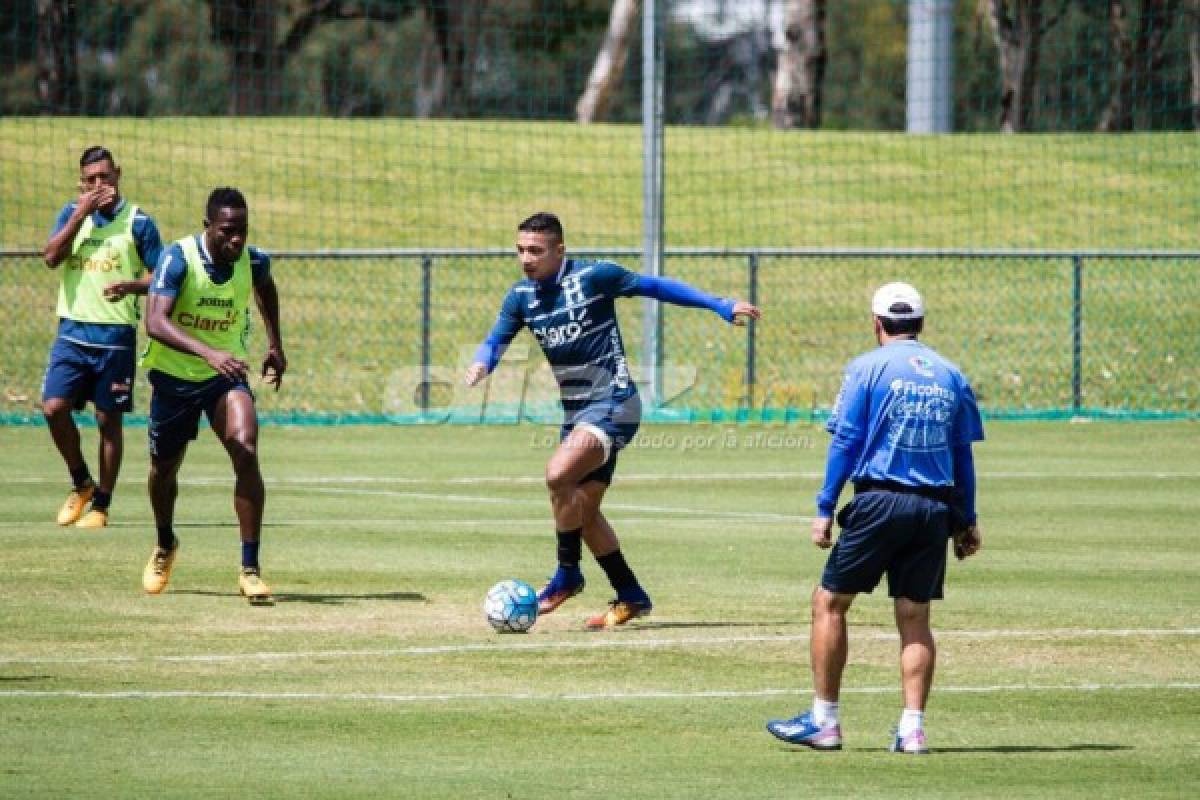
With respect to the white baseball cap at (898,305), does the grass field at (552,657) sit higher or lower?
lower

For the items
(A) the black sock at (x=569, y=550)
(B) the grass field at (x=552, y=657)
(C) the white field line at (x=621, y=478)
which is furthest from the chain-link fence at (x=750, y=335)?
(A) the black sock at (x=569, y=550)

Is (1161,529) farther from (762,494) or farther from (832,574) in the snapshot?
(832,574)

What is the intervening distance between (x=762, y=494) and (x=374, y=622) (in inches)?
290

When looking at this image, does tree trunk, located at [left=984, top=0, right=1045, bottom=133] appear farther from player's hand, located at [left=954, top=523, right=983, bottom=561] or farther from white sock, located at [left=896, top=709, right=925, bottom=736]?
white sock, located at [left=896, top=709, right=925, bottom=736]

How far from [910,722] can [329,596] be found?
16.5 feet

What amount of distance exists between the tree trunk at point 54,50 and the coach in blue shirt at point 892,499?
1230 inches

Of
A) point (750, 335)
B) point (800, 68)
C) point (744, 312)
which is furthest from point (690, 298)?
point (800, 68)

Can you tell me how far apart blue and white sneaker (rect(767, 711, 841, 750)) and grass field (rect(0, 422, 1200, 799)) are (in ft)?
0.28

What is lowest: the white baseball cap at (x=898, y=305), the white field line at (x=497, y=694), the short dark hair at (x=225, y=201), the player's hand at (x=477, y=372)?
the white field line at (x=497, y=694)

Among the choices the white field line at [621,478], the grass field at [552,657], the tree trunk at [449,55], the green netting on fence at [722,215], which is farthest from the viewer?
the tree trunk at [449,55]

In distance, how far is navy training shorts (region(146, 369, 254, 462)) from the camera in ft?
41.3

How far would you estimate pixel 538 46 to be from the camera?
62.6m

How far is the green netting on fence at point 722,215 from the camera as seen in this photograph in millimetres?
29406

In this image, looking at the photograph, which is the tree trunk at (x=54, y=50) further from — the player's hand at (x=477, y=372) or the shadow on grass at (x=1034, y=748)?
the shadow on grass at (x=1034, y=748)
